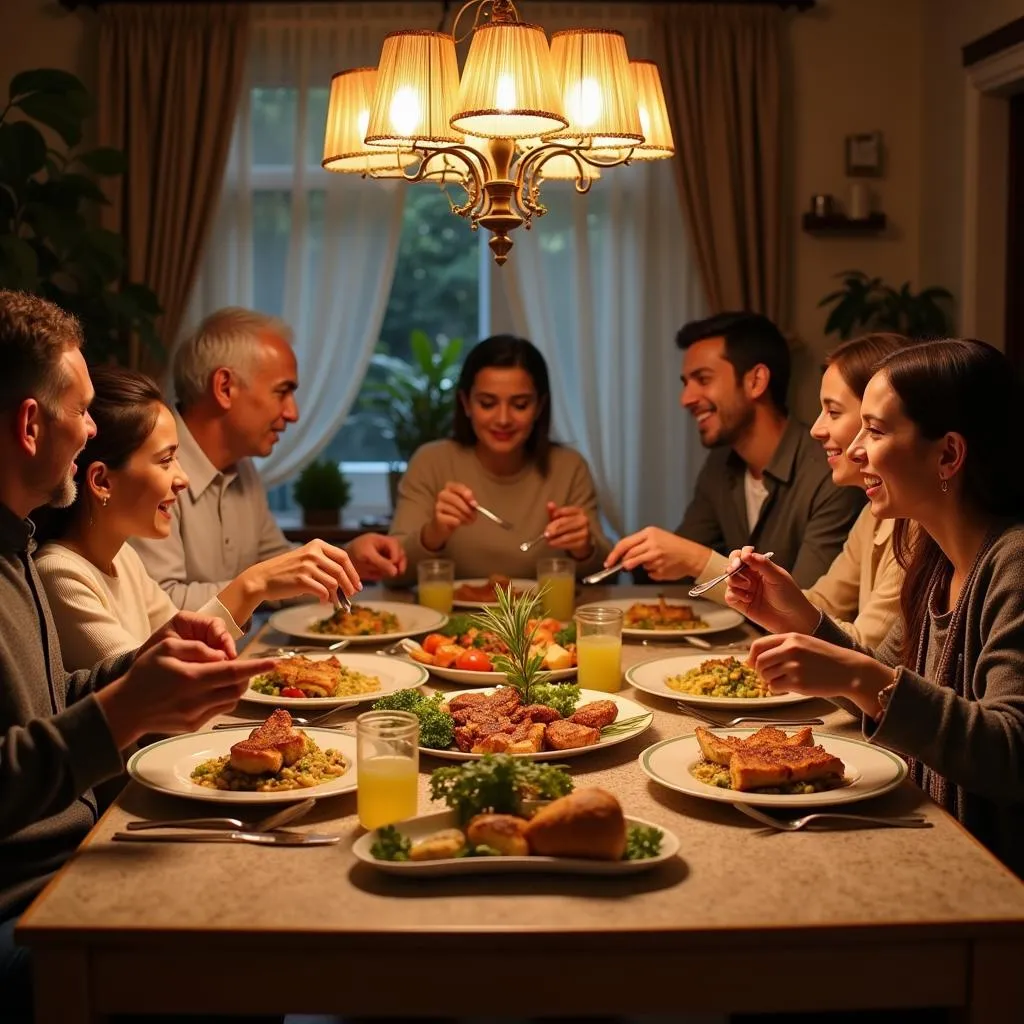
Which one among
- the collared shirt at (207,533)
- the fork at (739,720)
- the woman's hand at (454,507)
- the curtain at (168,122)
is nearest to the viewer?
the fork at (739,720)

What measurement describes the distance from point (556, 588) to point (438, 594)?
0.28 metres

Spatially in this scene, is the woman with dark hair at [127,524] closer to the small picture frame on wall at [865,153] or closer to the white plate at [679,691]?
the white plate at [679,691]

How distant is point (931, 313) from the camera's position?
4637 millimetres

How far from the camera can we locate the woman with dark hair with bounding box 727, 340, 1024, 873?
5.51 feet

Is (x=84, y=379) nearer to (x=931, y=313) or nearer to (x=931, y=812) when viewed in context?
(x=931, y=812)

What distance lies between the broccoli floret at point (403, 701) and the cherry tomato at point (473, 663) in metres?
0.31

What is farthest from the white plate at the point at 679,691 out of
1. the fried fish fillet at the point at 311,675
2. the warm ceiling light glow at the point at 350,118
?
the warm ceiling light glow at the point at 350,118

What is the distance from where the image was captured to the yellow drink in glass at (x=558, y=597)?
9.68 ft

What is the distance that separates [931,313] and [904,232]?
624 millimetres

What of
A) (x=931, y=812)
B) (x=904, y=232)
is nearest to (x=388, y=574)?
(x=931, y=812)

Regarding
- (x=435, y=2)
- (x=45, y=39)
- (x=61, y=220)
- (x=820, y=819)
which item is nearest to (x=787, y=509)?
(x=820, y=819)

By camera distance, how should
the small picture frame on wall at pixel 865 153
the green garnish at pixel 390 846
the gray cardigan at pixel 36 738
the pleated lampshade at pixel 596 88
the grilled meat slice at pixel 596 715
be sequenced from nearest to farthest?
the green garnish at pixel 390 846 < the gray cardigan at pixel 36 738 < the grilled meat slice at pixel 596 715 < the pleated lampshade at pixel 596 88 < the small picture frame on wall at pixel 865 153

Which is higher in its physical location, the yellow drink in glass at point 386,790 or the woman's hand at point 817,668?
the woman's hand at point 817,668

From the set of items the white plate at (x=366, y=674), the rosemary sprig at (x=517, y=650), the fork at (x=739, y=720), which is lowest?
the fork at (x=739, y=720)
